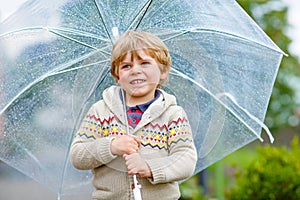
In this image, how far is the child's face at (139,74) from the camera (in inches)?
121

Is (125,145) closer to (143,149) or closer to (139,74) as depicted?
(143,149)

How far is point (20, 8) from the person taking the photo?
311cm

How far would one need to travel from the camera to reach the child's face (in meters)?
3.07

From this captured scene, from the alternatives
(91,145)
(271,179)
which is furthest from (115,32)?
(271,179)

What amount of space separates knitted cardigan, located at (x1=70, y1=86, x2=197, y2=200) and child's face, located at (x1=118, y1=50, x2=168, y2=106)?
0.08 meters

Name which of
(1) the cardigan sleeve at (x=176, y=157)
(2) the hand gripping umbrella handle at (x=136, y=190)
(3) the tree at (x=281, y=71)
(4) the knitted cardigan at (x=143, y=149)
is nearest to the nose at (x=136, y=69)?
(4) the knitted cardigan at (x=143, y=149)

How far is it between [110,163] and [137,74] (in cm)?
46

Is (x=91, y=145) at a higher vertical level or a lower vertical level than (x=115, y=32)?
lower

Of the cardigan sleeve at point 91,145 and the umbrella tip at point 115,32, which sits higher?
the umbrella tip at point 115,32

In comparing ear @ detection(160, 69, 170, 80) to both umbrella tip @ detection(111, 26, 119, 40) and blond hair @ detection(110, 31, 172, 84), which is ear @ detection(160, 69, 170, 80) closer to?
blond hair @ detection(110, 31, 172, 84)

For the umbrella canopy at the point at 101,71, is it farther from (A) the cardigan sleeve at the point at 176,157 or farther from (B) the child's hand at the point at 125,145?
(B) the child's hand at the point at 125,145

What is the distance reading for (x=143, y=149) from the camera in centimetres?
307

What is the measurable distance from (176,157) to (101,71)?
68 centimetres

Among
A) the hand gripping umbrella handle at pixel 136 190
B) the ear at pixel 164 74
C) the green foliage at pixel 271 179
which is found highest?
the green foliage at pixel 271 179
